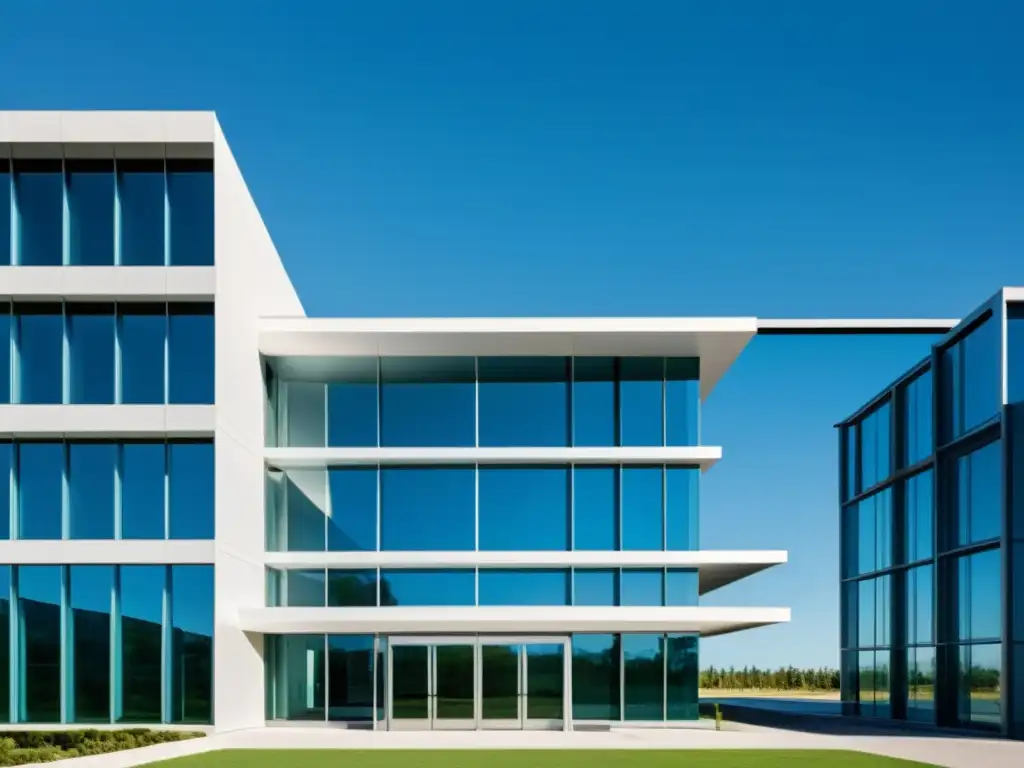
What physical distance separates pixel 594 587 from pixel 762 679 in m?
45.1

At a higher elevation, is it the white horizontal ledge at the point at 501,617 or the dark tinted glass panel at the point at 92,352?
the dark tinted glass panel at the point at 92,352

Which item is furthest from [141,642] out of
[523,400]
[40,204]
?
[523,400]

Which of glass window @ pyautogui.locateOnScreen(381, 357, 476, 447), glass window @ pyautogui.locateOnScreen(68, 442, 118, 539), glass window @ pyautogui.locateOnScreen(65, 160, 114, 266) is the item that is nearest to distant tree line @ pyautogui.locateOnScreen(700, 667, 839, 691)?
glass window @ pyautogui.locateOnScreen(381, 357, 476, 447)

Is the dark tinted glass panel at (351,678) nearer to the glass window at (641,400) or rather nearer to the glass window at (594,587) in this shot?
the glass window at (594,587)

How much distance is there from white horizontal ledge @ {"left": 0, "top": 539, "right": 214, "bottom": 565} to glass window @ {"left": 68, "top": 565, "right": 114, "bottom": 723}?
0.30m

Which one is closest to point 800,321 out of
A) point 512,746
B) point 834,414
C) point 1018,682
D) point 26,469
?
point 834,414

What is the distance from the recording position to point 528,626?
31.8m

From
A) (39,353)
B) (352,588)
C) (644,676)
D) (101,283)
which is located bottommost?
(644,676)

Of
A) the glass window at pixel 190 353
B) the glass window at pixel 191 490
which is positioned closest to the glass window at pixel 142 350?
the glass window at pixel 190 353

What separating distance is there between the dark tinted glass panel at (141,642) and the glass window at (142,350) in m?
4.03

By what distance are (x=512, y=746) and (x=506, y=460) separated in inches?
351

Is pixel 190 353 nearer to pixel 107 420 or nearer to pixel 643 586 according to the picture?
pixel 107 420

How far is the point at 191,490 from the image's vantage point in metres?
28.5

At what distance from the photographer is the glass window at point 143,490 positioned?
1115 inches
